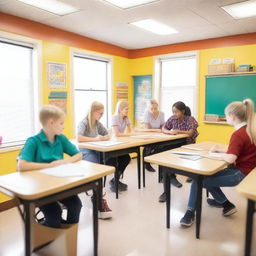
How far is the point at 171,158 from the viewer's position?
7.94 feet

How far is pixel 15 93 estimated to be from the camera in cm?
347

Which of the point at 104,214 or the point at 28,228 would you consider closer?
the point at 28,228

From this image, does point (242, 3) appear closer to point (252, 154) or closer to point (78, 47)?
point (252, 154)

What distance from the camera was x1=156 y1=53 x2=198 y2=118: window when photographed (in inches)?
191

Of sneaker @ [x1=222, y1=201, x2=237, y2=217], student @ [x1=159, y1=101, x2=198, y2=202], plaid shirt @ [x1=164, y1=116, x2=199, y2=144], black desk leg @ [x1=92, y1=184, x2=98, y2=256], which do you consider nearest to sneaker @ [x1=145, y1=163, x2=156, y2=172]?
student @ [x1=159, y1=101, x2=198, y2=202]

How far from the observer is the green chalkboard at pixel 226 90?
4125 millimetres

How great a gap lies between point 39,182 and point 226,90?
3640 millimetres

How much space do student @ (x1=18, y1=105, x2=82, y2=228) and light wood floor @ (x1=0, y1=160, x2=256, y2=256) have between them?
352 millimetres

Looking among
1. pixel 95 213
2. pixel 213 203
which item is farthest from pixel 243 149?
pixel 95 213

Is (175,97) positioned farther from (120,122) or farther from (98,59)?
(120,122)

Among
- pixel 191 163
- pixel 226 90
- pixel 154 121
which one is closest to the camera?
pixel 191 163

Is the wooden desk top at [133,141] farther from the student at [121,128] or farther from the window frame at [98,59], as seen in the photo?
the window frame at [98,59]

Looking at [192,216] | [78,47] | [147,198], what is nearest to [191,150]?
[192,216]

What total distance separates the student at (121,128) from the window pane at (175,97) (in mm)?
1592
